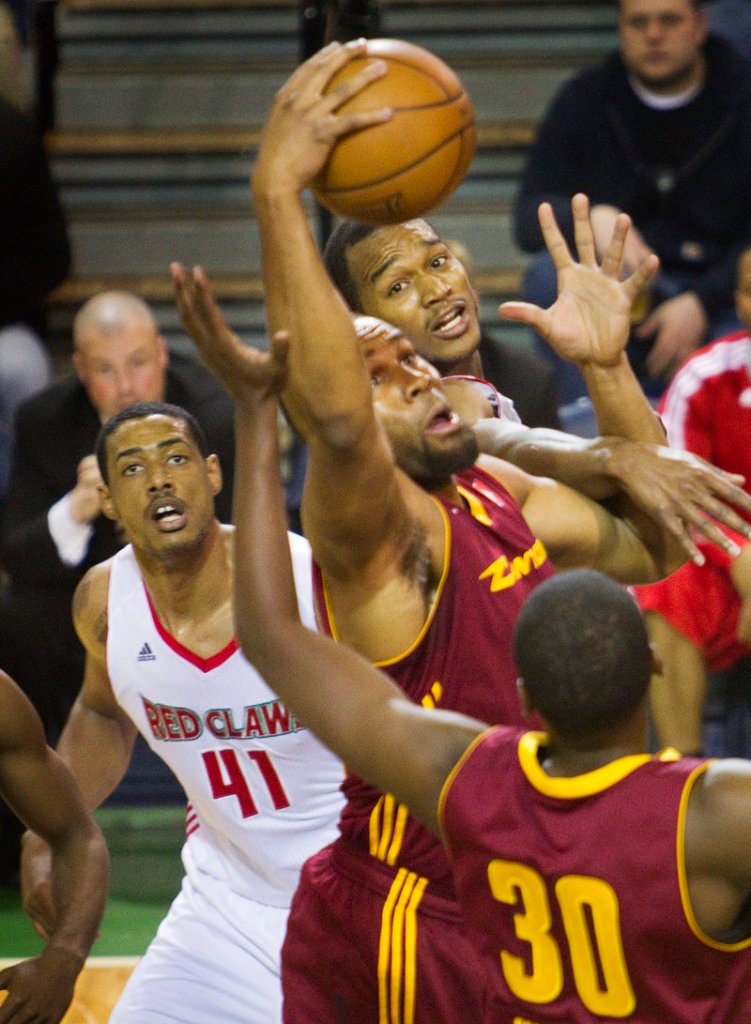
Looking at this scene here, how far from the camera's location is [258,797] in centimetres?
423

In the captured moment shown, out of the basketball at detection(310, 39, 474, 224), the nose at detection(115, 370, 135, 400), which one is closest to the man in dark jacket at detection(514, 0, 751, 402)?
the nose at detection(115, 370, 135, 400)

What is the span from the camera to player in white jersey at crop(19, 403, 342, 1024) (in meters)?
4.14

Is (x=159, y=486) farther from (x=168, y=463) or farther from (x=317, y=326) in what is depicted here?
(x=317, y=326)

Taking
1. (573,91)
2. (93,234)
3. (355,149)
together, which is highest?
(355,149)

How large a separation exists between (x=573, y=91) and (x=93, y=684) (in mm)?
3570

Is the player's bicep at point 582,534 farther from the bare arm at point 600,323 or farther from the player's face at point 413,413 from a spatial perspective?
the player's face at point 413,413

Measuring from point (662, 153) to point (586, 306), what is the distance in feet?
11.5

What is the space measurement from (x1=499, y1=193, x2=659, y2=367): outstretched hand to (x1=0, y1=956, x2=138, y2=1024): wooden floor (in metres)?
2.32

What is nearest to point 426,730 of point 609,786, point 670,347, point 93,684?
point 609,786

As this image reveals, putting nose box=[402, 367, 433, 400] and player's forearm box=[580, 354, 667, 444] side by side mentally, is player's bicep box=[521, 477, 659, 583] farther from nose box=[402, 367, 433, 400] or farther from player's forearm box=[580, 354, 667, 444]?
nose box=[402, 367, 433, 400]

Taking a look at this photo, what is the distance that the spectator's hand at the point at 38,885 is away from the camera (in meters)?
3.73

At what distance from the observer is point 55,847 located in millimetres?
3596

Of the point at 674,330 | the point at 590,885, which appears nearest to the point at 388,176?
the point at 590,885

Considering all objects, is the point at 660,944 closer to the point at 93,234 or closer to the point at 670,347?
the point at 670,347
